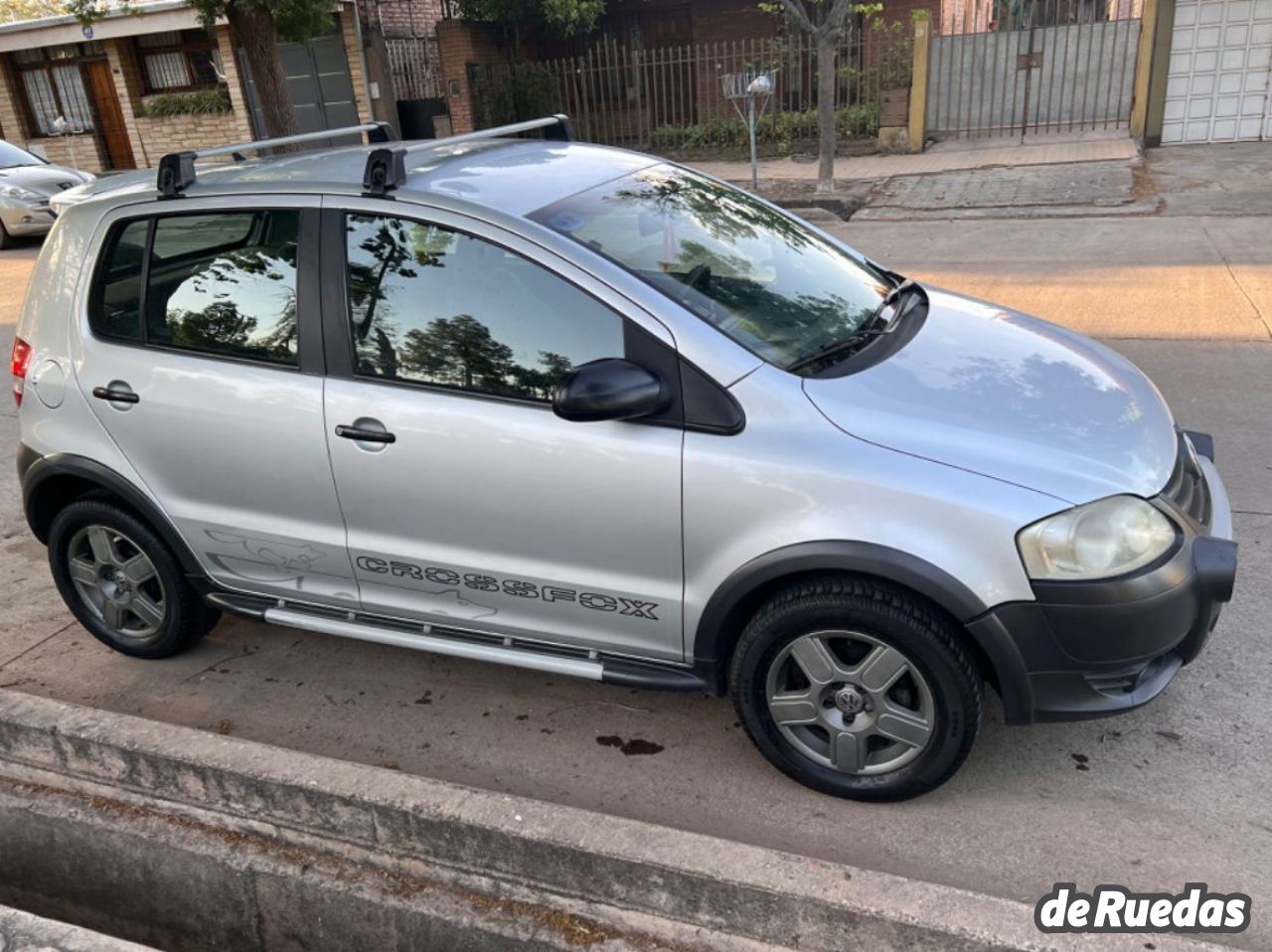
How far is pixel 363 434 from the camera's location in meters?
3.17

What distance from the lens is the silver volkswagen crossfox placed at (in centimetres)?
270

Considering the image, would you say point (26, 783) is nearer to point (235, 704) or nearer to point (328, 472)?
point (235, 704)

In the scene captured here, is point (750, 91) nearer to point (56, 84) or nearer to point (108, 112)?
point (108, 112)

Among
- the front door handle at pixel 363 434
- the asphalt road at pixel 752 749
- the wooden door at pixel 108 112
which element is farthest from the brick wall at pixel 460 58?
the front door handle at pixel 363 434

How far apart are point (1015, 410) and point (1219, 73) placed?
574 inches

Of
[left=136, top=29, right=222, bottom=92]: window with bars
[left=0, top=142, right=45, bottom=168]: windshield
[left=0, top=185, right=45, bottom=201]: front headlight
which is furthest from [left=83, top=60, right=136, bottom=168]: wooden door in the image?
[left=0, top=185, right=45, bottom=201]: front headlight

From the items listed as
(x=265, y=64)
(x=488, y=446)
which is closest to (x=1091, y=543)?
(x=488, y=446)

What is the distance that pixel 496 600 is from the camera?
322 centimetres

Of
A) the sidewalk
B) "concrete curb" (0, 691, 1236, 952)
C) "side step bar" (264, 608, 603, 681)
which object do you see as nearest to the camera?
"concrete curb" (0, 691, 1236, 952)

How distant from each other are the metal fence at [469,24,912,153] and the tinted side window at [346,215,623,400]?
48.7 feet

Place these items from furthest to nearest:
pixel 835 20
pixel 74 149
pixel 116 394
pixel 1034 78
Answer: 1. pixel 74 149
2. pixel 1034 78
3. pixel 835 20
4. pixel 116 394

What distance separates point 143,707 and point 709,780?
2.07 metres

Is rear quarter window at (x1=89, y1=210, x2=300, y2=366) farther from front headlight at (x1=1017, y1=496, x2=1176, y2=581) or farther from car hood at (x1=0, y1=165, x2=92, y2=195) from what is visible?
car hood at (x1=0, y1=165, x2=92, y2=195)

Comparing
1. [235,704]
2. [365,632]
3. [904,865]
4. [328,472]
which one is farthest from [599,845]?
[235,704]
